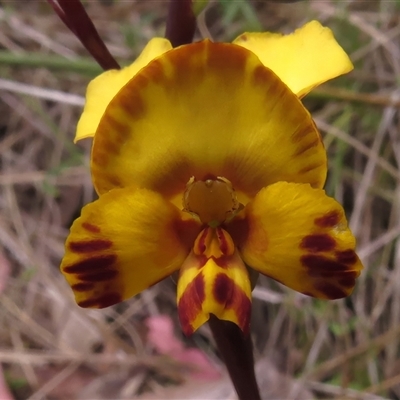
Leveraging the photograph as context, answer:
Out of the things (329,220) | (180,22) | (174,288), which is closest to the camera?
(329,220)

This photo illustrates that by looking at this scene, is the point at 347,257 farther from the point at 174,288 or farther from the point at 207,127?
the point at 174,288

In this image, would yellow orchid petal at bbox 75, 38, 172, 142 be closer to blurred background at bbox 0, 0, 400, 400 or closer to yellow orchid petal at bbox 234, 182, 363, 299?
yellow orchid petal at bbox 234, 182, 363, 299

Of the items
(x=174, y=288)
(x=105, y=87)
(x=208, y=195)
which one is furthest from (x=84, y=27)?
(x=174, y=288)

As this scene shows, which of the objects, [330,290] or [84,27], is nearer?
[330,290]

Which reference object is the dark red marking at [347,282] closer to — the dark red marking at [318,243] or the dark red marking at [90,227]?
the dark red marking at [318,243]

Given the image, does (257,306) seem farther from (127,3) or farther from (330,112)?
(127,3)

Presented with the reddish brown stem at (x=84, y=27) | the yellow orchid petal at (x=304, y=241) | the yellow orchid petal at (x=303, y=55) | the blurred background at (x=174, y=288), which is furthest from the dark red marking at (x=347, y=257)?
the blurred background at (x=174, y=288)
